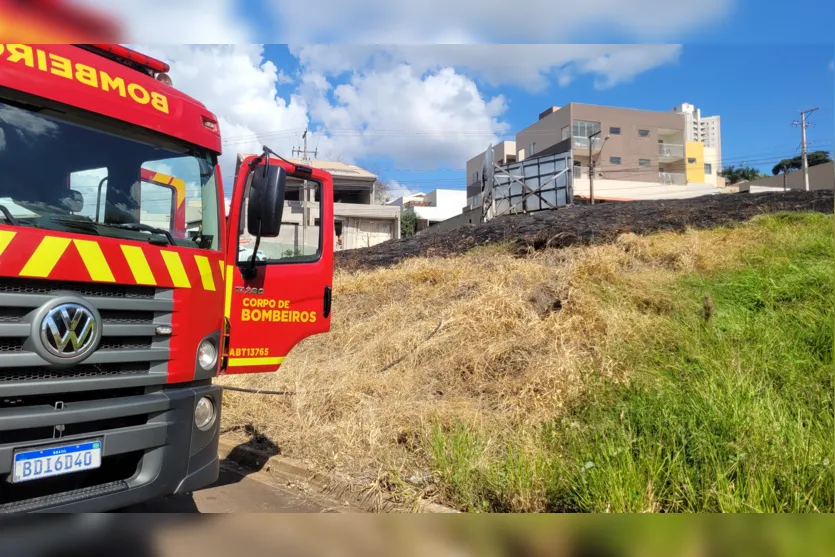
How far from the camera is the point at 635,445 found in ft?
12.2

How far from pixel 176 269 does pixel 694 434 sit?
3.33 metres

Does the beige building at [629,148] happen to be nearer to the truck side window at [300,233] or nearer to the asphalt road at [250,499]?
the truck side window at [300,233]

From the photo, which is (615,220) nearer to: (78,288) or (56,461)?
(78,288)

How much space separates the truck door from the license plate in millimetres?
1360

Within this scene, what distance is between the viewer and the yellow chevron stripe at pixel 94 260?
2854mm

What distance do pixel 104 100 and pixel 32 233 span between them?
Answer: 94 centimetres

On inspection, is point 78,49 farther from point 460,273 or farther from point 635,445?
point 460,273

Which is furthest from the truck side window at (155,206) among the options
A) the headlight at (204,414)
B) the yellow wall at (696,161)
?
the yellow wall at (696,161)

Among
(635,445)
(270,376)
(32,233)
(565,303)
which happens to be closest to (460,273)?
(565,303)

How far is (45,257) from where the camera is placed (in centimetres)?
269

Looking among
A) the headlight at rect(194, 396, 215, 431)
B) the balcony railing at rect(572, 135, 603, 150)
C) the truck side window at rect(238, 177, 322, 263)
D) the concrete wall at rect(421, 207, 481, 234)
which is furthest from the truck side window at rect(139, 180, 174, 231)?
the concrete wall at rect(421, 207, 481, 234)

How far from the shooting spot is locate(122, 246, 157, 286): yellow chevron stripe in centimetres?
306

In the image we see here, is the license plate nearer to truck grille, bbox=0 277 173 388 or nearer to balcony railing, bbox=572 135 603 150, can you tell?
truck grille, bbox=0 277 173 388

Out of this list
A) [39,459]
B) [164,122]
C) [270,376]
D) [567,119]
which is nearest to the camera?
[39,459]
